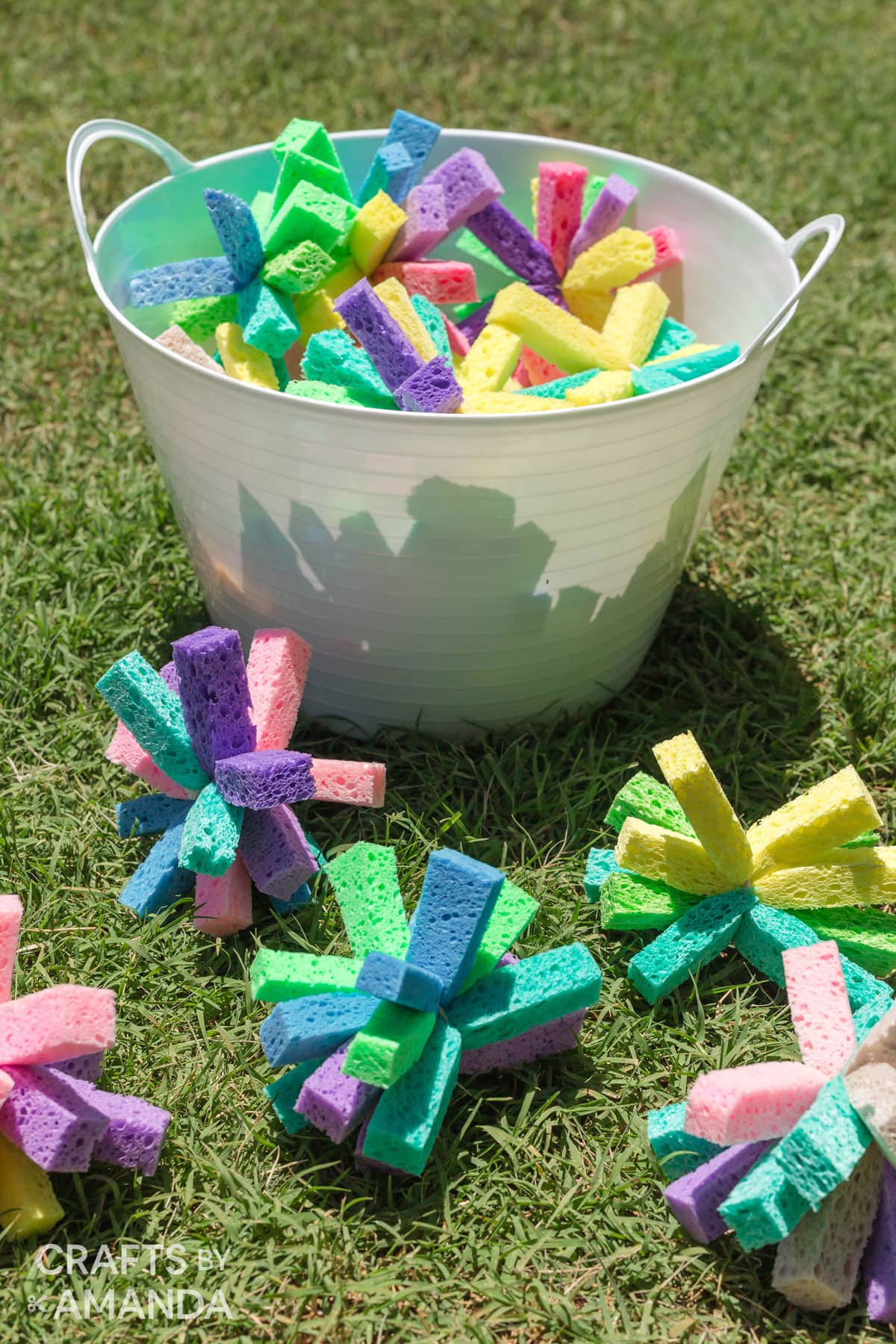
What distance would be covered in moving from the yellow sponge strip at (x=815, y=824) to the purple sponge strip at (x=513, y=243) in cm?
94

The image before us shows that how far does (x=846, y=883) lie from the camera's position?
131 centimetres

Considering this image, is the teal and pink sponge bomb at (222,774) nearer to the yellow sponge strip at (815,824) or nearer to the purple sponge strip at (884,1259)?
the yellow sponge strip at (815,824)

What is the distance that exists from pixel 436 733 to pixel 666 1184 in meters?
0.64

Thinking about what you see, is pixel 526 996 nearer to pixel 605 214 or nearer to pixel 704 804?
pixel 704 804

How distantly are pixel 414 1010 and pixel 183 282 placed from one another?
0.98 meters

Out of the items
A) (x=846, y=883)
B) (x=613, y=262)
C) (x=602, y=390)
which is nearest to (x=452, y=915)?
(x=846, y=883)

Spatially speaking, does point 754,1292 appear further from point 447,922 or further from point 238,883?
point 238,883

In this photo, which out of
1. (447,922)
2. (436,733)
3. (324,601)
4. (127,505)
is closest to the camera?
(447,922)

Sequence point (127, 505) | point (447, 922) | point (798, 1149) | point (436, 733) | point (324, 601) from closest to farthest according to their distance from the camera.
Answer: point (798, 1149), point (447, 922), point (324, 601), point (436, 733), point (127, 505)

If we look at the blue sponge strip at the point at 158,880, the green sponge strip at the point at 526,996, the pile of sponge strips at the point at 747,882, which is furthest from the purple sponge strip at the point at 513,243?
the green sponge strip at the point at 526,996

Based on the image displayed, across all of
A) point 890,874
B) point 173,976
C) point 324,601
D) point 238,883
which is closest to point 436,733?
point 324,601

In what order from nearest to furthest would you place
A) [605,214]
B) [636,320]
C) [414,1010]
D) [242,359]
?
1. [414,1010]
2. [242,359]
3. [636,320]
4. [605,214]

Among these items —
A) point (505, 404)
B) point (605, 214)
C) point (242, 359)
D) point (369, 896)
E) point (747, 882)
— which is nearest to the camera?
point (369, 896)

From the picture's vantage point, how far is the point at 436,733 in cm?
160
